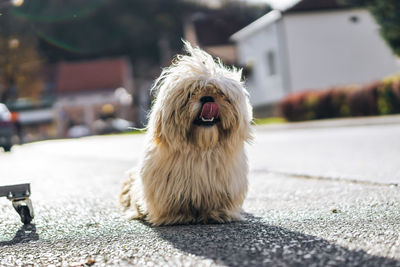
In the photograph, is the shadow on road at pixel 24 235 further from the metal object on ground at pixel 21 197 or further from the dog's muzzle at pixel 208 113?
the dog's muzzle at pixel 208 113

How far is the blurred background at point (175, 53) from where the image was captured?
2439 centimetres

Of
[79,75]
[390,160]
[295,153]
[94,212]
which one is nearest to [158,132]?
[94,212]

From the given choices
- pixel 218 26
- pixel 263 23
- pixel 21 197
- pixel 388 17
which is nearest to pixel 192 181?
pixel 21 197

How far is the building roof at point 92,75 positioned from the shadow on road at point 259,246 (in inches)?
2189

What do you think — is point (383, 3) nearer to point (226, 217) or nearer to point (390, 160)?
point (390, 160)

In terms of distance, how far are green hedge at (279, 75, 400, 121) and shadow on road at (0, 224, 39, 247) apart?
59.2 ft

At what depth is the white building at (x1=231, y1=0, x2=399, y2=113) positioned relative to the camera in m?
31.6

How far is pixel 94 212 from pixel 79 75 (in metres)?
55.9

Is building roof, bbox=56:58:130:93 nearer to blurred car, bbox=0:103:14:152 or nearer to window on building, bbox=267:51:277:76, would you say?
window on building, bbox=267:51:277:76

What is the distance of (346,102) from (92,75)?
4041cm

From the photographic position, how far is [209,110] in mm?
4320

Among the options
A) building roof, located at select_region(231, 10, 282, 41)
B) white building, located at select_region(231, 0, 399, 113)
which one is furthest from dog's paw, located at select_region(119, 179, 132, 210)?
building roof, located at select_region(231, 10, 282, 41)

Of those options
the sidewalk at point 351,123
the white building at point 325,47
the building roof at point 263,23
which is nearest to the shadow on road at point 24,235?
the sidewalk at point 351,123

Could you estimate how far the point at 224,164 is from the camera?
4613mm
